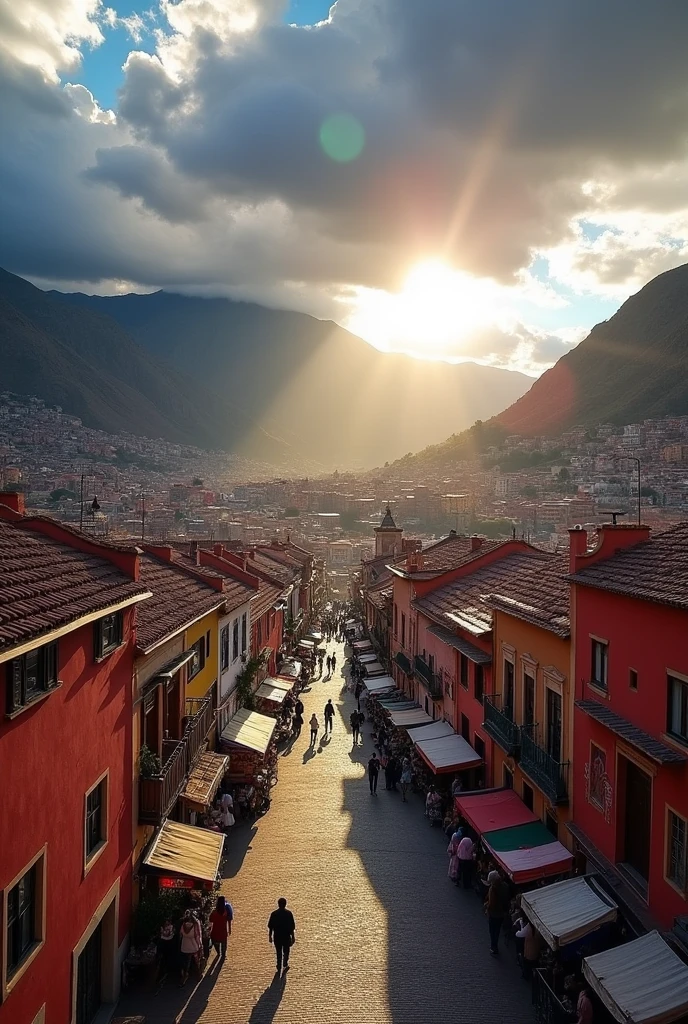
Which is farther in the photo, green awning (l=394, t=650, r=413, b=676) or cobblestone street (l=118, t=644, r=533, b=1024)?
green awning (l=394, t=650, r=413, b=676)

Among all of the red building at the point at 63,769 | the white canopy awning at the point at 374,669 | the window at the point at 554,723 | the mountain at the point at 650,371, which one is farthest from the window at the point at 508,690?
the mountain at the point at 650,371

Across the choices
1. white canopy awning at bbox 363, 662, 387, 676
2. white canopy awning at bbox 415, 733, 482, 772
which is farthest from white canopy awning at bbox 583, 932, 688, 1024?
white canopy awning at bbox 363, 662, 387, 676

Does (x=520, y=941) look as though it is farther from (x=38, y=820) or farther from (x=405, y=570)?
(x=405, y=570)

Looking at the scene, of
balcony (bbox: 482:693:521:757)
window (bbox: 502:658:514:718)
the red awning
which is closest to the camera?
the red awning

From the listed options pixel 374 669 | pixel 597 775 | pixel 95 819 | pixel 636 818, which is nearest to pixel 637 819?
pixel 636 818

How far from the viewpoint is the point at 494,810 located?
18703 mm

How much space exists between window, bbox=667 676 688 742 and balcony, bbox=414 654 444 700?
1603 cm

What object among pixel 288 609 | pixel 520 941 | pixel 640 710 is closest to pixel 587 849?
pixel 520 941

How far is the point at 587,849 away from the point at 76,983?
919 centimetres

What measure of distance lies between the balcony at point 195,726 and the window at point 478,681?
26.0 ft

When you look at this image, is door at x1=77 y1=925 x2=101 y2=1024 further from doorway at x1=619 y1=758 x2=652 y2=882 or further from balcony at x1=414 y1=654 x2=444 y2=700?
balcony at x1=414 y1=654 x2=444 y2=700

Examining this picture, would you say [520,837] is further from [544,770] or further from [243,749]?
[243,749]

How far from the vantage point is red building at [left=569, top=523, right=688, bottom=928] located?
1185 centimetres

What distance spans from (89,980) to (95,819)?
2.58m
